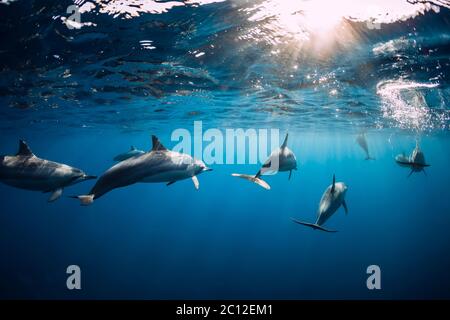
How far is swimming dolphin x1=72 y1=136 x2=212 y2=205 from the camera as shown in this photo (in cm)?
571

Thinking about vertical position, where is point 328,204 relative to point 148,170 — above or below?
below

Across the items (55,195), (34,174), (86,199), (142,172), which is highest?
(34,174)

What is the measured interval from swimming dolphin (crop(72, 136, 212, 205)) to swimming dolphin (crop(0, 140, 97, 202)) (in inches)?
102

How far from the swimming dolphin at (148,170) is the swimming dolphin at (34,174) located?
102 inches

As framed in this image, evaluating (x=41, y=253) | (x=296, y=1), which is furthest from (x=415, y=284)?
(x=41, y=253)

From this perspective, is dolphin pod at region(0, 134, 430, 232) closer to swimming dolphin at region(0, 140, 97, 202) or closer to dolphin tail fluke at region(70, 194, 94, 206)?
swimming dolphin at region(0, 140, 97, 202)

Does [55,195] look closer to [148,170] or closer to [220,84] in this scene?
[148,170]

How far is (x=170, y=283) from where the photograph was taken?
1166 inches

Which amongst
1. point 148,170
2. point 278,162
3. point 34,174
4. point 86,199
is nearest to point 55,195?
point 34,174

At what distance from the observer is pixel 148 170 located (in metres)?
6.34

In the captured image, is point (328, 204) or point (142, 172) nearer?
point (142, 172)

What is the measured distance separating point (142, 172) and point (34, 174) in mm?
3534

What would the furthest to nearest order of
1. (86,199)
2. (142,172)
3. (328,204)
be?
(328,204)
(142,172)
(86,199)
